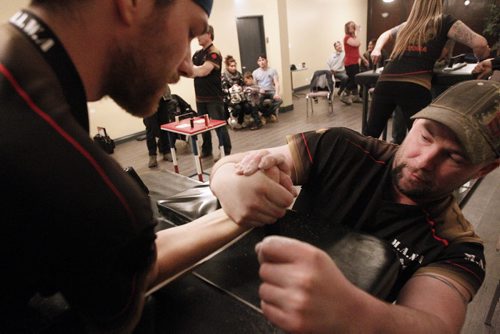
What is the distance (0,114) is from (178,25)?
0.37 metres

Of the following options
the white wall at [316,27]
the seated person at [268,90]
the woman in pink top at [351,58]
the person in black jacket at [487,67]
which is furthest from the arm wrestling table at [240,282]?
the white wall at [316,27]

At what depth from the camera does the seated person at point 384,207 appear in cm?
48

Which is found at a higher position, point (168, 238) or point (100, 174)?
point (100, 174)

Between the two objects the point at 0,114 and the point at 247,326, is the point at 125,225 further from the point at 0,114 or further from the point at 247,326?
the point at 247,326

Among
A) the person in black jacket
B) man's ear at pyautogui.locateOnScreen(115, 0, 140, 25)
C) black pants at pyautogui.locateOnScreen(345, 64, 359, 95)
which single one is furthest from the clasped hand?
black pants at pyautogui.locateOnScreen(345, 64, 359, 95)

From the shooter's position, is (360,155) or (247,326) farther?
(360,155)

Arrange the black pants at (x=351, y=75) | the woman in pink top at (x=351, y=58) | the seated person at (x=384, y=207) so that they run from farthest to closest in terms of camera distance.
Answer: the black pants at (x=351, y=75), the woman in pink top at (x=351, y=58), the seated person at (x=384, y=207)

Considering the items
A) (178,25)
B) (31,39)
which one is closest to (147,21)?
(178,25)

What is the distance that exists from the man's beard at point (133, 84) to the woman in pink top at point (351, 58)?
636 cm

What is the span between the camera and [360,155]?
115 cm

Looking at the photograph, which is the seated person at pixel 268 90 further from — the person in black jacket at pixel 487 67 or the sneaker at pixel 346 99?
the person in black jacket at pixel 487 67

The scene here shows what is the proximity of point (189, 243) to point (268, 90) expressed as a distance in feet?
18.7

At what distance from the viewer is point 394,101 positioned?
2484 millimetres

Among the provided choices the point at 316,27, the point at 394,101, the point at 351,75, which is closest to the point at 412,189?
the point at 394,101
